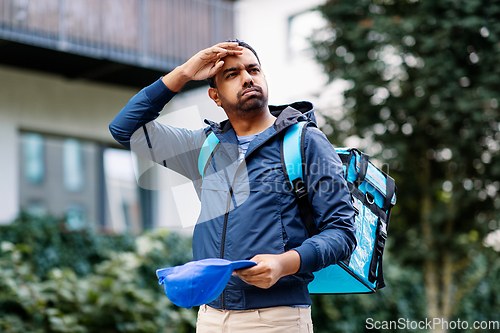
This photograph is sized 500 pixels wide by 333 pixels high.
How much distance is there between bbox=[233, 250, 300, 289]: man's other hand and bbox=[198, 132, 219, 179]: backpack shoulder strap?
1.93 feet

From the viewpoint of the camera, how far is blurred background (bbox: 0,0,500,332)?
5688 mm

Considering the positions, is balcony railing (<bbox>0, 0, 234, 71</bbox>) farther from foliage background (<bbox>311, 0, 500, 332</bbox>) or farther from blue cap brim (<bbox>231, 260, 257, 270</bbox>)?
blue cap brim (<bbox>231, 260, 257, 270</bbox>)

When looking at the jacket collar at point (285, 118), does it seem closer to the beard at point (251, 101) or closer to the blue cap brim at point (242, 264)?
the beard at point (251, 101)

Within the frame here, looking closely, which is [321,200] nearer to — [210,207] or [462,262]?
[210,207]

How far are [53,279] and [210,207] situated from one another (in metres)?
3.96

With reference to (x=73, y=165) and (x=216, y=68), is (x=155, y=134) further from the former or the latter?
(x=73, y=165)

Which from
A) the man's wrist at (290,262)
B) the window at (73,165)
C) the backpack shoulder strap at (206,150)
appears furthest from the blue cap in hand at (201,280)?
the window at (73,165)

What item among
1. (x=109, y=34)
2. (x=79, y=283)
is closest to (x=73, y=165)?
(x=109, y=34)

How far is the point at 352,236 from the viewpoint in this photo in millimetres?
1856

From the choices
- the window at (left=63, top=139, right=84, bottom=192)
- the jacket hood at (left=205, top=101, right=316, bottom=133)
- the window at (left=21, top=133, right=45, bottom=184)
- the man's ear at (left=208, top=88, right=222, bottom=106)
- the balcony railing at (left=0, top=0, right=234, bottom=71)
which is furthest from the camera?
the window at (left=63, top=139, right=84, bottom=192)

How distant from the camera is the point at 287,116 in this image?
81.1 inches

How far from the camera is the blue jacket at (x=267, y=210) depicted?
Result: 185cm

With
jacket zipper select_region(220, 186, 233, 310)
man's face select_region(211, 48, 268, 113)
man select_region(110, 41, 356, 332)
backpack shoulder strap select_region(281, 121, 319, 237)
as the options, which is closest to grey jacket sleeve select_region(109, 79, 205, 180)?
man select_region(110, 41, 356, 332)

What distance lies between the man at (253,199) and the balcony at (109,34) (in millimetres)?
4958
